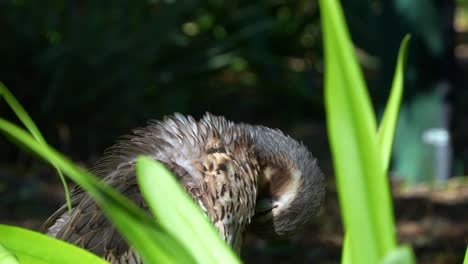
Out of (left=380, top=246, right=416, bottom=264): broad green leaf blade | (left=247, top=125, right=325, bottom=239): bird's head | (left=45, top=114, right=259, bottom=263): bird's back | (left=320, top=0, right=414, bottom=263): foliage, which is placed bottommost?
(left=247, top=125, right=325, bottom=239): bird's head

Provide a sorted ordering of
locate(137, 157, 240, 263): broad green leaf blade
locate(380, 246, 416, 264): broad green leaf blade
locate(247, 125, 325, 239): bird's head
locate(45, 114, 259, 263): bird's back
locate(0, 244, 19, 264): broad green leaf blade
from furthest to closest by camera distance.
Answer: locate(247, 125, 325, 239): bird's head → locate(45, 114, 259, 263): bird's back → locate(0, 244, 19, 264): broad green leaf blade → locate(137, 157, 240, 263): broad green leaf blade → locate(380, 246, 416, 264): broad green leaf blade

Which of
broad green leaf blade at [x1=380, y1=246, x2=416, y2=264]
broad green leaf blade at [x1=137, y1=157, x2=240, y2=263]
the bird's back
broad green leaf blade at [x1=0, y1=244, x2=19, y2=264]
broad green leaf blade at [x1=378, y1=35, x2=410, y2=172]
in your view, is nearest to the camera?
broad green leaf blade at [x1=380, y1=246, x2=416, y2=264]

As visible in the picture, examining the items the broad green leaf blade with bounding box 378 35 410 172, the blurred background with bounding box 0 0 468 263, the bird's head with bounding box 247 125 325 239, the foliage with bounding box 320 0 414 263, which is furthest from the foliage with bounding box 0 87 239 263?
the blurred background with bounding box 0 0 468 263

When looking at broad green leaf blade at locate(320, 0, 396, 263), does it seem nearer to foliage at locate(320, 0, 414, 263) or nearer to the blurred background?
foliage at locate(320, 0, 414, 263)

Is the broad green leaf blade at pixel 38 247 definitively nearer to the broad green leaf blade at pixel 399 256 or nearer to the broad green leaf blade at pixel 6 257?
the broad green leaf blade at pixel 6 257

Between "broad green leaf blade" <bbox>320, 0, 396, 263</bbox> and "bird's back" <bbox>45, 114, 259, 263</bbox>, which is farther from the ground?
"broad green leaf blade" <bbox>320, 0, 396, 263</bbox>

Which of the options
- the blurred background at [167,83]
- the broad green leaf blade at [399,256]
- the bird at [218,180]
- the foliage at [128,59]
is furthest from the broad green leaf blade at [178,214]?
the foliage at [128,59]

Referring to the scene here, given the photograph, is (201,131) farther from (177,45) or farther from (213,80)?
(213,80)

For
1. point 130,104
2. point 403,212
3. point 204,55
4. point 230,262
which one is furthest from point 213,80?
point 230,262

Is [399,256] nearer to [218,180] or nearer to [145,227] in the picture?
[145,227]
